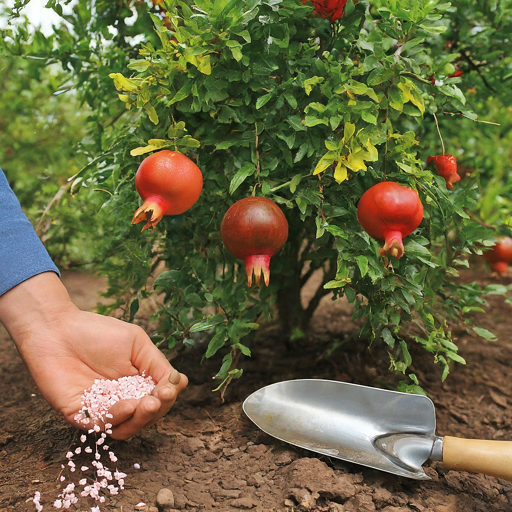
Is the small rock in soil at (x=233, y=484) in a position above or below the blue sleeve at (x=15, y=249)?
below

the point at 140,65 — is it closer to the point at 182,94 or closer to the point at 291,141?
the point at 182,94

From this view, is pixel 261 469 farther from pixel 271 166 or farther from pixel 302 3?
pixel 302 3

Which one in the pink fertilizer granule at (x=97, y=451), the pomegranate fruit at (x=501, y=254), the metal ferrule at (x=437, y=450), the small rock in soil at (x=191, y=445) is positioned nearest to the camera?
the pink fertilizer granule at (x=97, y=451)

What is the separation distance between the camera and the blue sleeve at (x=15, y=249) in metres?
1.04

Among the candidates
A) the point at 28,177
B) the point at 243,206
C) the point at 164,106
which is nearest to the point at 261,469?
the point at 243,206

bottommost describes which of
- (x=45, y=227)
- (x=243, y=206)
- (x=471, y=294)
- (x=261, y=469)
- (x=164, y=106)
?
(x=261, y=469)

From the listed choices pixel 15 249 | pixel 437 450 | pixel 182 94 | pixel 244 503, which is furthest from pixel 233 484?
pixel 182 94

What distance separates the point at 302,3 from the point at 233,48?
18cm

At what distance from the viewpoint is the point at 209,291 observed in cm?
117

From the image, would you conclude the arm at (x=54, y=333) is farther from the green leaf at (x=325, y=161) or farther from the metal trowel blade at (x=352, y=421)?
the green leaf at (x=325, y=161)

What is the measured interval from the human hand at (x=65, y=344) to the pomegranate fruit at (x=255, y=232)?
10.4 inches

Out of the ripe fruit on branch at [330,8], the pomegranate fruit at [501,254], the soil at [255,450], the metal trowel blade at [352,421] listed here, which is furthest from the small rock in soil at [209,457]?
the pomegranate fruit at [501,254]

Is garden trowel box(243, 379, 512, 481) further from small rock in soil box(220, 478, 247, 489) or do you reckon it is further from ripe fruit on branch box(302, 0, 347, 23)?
ripe fruit on branch box(302, 0, 347, 23)

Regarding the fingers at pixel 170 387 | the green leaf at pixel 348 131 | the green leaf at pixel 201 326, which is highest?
the green leaf at pixel 348 131
